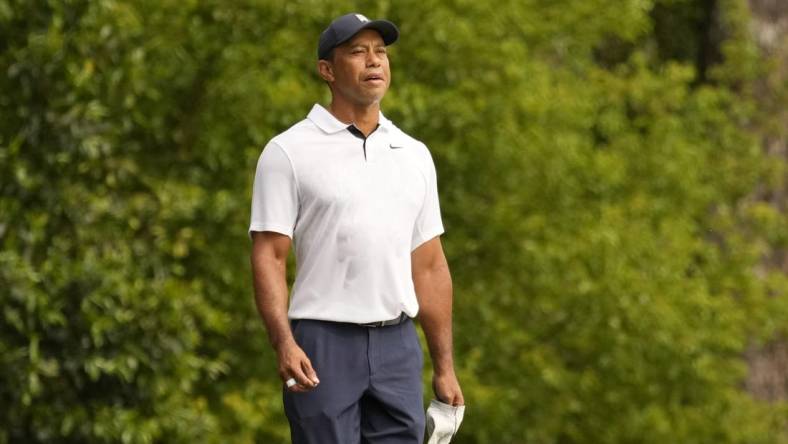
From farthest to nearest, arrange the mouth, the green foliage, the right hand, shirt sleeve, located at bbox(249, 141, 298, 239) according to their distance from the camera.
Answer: the green foliage
the mouth
shirt sleeve, located at bbox(249, 141, 298, 239)
the right hand

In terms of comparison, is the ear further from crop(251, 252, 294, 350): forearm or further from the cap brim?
crop(251, 252, 294, 350): forearm

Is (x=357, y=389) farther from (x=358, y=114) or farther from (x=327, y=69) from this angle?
(x=327, y=69)

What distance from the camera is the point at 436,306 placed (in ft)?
18.7

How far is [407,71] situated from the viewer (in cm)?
1242

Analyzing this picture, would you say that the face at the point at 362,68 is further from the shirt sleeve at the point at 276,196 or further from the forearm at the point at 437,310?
the forearm at the point at 437,310

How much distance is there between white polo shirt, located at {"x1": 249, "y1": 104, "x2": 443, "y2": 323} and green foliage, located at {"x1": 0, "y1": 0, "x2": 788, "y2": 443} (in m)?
4.18

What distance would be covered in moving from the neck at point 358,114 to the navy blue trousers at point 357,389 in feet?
1.92

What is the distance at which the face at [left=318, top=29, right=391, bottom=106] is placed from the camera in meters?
5.46

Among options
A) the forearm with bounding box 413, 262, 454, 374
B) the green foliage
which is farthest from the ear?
the green foliage

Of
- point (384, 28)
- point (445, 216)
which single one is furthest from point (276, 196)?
point (445, 216)

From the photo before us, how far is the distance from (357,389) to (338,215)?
1.65 feet

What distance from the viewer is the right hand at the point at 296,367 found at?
17.1 ft

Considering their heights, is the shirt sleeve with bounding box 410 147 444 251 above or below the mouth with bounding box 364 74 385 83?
below

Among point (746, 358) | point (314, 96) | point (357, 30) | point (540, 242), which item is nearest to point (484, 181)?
point (540, 242)
